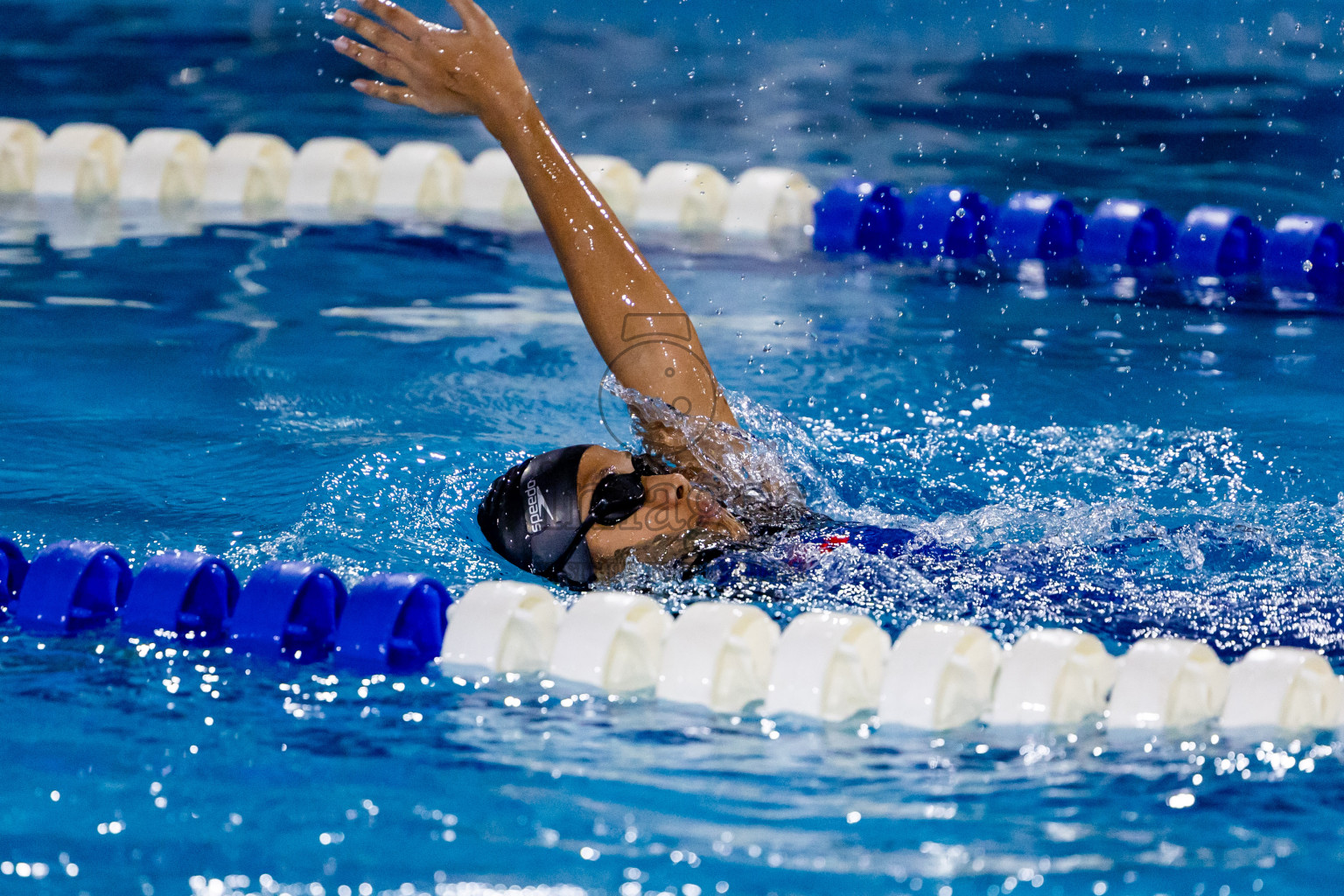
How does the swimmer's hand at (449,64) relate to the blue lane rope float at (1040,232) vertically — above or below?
below

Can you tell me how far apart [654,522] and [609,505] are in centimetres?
9

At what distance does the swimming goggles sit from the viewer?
109 inches

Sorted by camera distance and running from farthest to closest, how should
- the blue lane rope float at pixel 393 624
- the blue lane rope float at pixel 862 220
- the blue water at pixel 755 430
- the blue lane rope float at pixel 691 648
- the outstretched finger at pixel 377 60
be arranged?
the blue lane rope float at pixel 862 220
the outstretched finger at pixel 377 60
the blue lane rope float at pixel 393 624
the blue lane rope float at pixel 691 648
the blue water at pixel 755 430

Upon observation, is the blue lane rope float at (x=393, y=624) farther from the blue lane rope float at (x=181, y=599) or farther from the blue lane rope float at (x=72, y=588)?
the blue lane rope float at (x=72, y=588)

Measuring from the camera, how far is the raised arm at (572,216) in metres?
2.75

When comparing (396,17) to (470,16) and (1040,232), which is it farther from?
(1040,232)

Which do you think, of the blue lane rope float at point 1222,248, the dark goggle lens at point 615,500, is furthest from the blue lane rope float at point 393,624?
the blue lane rope float at point 1222,248

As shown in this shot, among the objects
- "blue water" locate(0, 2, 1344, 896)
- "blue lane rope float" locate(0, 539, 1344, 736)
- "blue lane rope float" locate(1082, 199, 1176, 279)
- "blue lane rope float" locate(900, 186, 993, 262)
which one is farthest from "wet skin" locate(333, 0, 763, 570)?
"blue lane rope float" locate(1082, 199, 1176, 279)

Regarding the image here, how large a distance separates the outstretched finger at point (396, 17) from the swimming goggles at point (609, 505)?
879 mm

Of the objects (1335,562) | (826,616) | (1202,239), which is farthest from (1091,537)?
(1202,239)

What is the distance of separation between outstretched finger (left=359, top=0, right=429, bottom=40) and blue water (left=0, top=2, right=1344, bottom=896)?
3.40 ft

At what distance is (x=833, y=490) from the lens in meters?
3.45

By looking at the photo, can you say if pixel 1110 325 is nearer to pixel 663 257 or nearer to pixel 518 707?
pixel 663 257

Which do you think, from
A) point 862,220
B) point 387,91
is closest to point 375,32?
point 387,91
